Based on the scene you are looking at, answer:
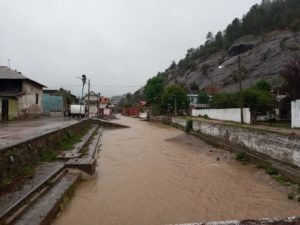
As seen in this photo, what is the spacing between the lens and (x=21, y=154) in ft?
36.8

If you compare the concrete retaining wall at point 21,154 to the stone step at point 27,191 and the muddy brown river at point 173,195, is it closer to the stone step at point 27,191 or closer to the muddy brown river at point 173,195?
the stone step at point 27,191

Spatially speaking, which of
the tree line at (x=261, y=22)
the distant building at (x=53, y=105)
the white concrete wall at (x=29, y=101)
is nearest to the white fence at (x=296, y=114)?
the white concrete wall at (x=29, y=101)

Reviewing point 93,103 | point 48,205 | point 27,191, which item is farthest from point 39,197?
point 93,103

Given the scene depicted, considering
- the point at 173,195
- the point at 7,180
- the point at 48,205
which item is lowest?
the point at 173,195

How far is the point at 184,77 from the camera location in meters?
128

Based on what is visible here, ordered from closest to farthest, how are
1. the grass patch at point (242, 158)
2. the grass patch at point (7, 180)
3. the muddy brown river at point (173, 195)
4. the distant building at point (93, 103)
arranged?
the muddy brown river at point (173, 195)
the grass patch at point (7, 180)
the grass patch at point (242, 158)
the distant building at point (93, 103)

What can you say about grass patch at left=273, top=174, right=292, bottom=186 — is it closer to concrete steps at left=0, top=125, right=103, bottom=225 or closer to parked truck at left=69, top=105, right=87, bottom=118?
concrete steps at left=0, top=125, right=103, bottom=225

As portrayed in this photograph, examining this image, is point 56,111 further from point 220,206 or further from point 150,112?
point 220,206

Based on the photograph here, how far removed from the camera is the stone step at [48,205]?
689cm

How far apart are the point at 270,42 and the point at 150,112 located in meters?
45.9

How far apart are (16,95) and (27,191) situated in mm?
29060

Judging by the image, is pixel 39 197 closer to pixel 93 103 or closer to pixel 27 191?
pixel 27 191

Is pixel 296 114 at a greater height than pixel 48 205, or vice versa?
pixel 296 114

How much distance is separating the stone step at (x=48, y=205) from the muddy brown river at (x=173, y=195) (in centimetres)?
27
